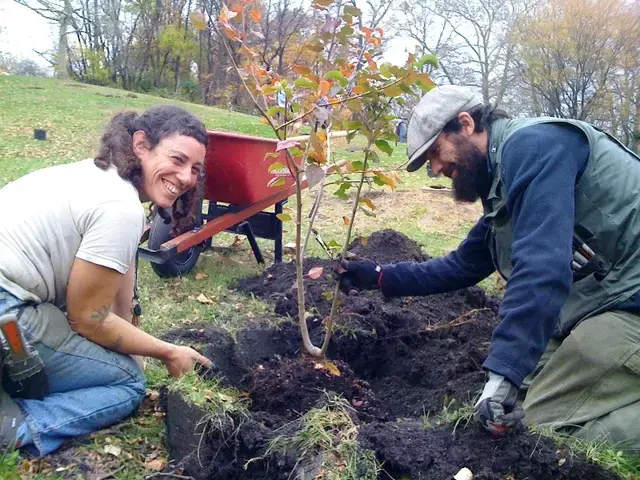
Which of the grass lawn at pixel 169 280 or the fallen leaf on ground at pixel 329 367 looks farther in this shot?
the fallen leaf on ground at pixel 329 367

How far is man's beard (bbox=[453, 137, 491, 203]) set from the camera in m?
2.62

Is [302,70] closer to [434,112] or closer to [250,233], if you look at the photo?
[434,112]

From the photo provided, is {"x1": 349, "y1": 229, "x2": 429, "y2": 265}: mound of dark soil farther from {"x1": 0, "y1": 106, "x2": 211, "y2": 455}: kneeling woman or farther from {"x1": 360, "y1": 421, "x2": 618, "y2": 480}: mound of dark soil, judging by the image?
{"x1": 360, "y1": 421, "x2": 618, "y2": 480}: mound of dark soil

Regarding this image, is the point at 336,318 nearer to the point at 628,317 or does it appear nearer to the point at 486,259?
the point at 486,259

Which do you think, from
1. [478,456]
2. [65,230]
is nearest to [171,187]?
[65,230]

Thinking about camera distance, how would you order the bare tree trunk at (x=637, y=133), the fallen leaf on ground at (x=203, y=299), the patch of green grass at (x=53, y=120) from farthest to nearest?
the bare tree trunk at (x=637, y=133) → the patch of green grass at (x=53, y=120) → the fallen leaf on ground at (x=203, y=299)

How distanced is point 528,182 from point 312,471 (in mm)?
1266

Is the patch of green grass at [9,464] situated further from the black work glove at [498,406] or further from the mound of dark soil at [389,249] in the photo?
the mound of dark soil at [389,249]

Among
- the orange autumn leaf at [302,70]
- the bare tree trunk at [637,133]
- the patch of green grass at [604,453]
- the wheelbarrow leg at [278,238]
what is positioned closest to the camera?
the patch of green grass at [604,453]

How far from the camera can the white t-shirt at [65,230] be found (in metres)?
2.39

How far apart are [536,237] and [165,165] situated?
1491 millimetres

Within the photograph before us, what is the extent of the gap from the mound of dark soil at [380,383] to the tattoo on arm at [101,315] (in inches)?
17.0

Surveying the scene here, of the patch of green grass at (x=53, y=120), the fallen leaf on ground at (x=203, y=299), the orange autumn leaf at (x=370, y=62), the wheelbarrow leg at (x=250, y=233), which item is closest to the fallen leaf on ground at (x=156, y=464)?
the orange autumn leaf at (x=370, y=62)

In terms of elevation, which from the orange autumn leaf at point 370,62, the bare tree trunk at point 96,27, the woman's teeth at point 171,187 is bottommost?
the woman's teeth at point 171,187
